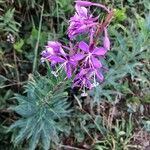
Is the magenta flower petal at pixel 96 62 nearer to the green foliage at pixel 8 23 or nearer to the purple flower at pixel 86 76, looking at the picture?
the purple flower at pixel 86 76

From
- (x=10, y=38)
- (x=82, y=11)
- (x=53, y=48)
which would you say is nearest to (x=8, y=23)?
(x=10, y=38)

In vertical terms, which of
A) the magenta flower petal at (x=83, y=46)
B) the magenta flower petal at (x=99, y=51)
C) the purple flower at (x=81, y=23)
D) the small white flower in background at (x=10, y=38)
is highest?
the purple flower at (x=81, y=23)

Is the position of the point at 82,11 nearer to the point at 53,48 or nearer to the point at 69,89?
the point at 53,48

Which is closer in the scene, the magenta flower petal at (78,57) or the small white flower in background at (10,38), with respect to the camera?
the magenta flower petal at (78,57)

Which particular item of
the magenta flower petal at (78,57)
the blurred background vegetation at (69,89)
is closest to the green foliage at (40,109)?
the blurred background vegetation at (69,89)

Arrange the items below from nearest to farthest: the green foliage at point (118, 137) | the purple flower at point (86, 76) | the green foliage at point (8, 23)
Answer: the purple flower at point (86, 76) → the green foliage at point (8, 23) → the green foliage at point (118, 137)

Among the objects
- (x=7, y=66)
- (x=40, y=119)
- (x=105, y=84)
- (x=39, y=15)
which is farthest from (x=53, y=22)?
(x=40, y=119)

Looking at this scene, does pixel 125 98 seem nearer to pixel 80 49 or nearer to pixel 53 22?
pixel 53 22

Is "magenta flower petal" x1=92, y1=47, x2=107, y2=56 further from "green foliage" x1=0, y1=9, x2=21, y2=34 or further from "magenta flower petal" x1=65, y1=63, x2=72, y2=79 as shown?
"green foliage" x1=0, y1=9, x2=21, y2=34
